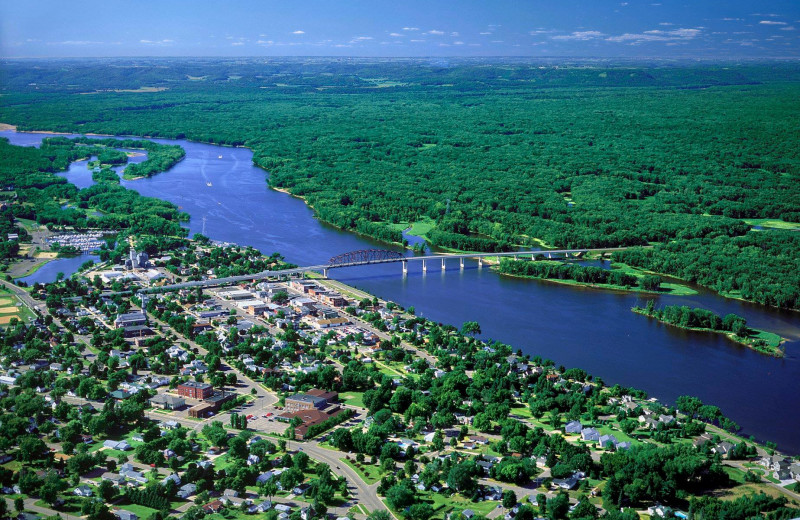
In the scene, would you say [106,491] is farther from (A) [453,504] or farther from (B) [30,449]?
(A) [453,504]

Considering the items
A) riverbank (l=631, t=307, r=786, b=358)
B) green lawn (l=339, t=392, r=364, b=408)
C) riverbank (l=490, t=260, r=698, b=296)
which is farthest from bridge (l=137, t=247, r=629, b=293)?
green lawn (l=339, t=392, r=364, b=408)

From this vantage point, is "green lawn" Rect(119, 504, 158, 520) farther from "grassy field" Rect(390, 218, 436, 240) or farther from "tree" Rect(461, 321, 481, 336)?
"grassy field" Rect(390, 218, 436, 240)

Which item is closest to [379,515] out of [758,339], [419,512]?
[419,512]

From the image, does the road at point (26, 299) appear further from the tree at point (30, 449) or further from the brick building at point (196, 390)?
the tree at point (30, 449)

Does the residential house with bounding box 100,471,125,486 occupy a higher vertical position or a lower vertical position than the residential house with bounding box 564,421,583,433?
lower

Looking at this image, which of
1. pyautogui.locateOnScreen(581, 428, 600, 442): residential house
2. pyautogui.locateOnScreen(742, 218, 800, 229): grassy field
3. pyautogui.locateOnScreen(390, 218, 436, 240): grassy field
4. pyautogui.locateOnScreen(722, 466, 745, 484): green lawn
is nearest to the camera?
pyautogui.locateOnScreen(722, 466, 745, 484): green lawn

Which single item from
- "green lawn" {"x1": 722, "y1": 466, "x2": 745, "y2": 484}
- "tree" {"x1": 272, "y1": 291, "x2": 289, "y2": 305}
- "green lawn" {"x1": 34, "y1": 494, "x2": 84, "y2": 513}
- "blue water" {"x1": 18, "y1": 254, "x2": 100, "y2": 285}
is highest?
"tree" {"x1": 272, "y1": 291, "x2": 289, "y2": 305}

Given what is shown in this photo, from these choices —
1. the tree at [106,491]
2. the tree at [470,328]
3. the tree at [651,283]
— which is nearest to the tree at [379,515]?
the tree at [106,491]

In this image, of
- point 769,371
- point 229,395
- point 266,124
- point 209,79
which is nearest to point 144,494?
point 229,395
